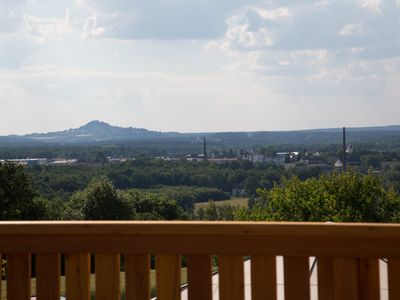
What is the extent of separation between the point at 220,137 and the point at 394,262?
9890cm

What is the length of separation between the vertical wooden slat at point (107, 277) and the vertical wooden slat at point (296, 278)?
599 mm

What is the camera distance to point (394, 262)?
2100 millimetres

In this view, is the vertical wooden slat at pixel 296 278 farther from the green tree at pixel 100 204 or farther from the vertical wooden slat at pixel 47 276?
the green tree at pixel 100 204

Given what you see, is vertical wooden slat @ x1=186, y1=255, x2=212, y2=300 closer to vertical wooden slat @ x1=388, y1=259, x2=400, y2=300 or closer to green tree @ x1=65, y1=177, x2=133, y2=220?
vertical wooden slat @ x1=388, y1=259, x2=400, y2=300

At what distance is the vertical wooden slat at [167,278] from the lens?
224 cm

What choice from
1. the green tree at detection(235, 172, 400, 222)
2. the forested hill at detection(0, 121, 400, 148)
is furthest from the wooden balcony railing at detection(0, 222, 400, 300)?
the forested hill at detection(0, 121, 400, 148)

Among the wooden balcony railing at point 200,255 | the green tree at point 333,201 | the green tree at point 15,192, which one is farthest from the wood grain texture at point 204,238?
the green tree at point 15,192

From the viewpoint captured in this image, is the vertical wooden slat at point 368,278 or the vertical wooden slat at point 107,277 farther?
the vertical wooden slat at point 107,277

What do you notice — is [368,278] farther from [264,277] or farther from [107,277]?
[107,277]

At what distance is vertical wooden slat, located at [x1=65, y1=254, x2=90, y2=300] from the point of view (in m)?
2.29

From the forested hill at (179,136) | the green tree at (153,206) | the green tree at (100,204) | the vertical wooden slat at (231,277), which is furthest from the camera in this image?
the forested hill at (179,136)

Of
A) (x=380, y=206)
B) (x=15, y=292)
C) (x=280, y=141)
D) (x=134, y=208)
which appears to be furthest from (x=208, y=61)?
(x=280, y=141)

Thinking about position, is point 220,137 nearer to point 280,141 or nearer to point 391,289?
point 280,141

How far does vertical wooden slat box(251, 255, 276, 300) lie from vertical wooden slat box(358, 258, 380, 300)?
290 mm
